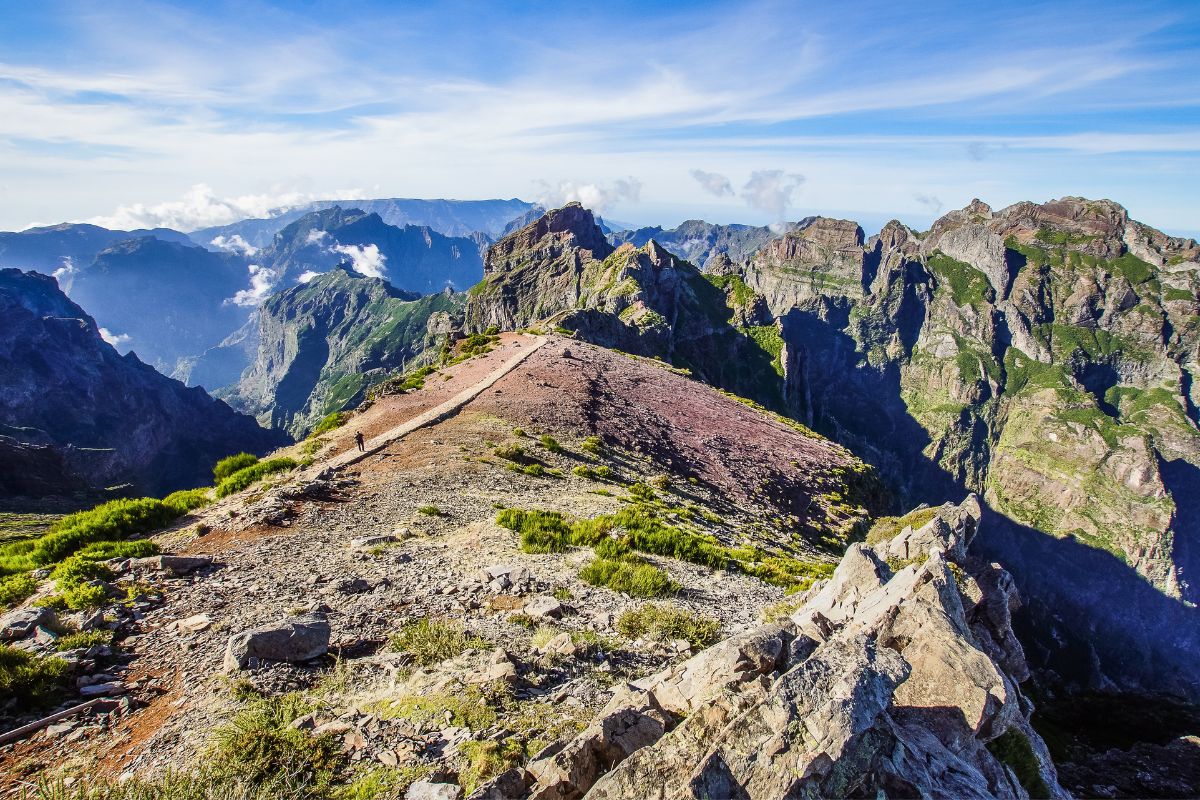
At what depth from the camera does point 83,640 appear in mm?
11008

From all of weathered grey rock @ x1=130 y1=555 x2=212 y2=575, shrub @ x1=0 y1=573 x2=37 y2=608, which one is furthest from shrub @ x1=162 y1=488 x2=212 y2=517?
shrub @ x1=0 y1=573 x2=37 y2=608

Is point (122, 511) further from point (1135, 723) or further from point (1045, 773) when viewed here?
point (1135, 723)

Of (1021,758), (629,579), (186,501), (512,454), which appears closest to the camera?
(1021,758)

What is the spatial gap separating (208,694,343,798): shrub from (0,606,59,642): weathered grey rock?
591cm

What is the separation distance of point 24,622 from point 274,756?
7.58m

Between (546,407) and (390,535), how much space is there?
18.9m

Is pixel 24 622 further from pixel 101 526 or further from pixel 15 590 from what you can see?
pixel 101 526

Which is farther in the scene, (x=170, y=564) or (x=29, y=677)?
(x=170, y=564)

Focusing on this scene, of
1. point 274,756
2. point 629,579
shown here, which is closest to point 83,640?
point 274,756

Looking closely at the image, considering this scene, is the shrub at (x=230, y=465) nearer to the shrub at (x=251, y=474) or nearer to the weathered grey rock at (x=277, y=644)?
the shrub at (x=251, y=474)

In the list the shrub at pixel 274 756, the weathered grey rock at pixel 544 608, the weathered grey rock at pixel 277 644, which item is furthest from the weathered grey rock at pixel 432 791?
the weathered grey rock at pixel 544 608

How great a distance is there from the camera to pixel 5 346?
186500 millimetres

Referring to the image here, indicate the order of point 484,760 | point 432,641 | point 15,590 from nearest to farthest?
1. point 484,760
2. point 432,641
3. point 15,590

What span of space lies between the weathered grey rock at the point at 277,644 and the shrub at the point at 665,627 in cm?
679
